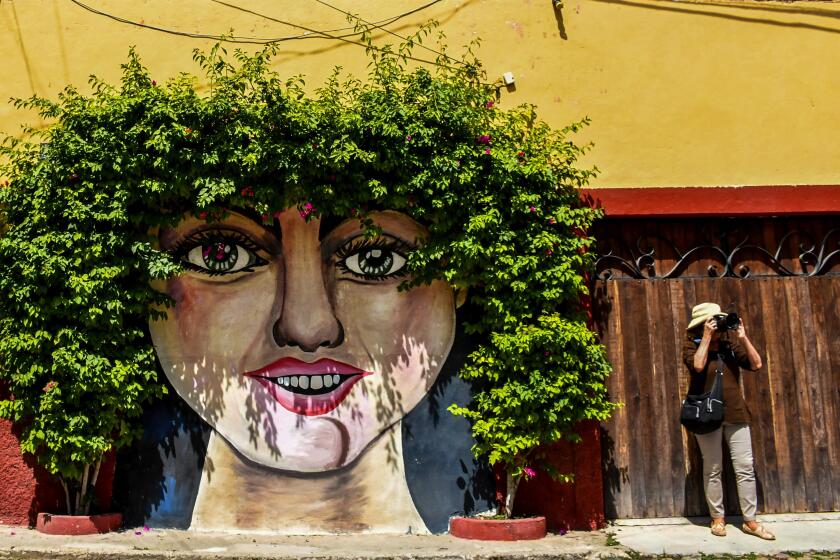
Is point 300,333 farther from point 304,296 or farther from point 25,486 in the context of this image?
point 25,486

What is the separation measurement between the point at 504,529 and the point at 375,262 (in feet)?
7.07

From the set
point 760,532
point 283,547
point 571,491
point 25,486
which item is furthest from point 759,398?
point 25,486

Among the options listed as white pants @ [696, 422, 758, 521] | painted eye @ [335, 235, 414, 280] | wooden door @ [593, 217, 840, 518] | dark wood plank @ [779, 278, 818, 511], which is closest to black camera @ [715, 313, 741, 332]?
wooden door @ [593, 217, 840, 518]

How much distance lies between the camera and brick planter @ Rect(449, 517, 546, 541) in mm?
5605

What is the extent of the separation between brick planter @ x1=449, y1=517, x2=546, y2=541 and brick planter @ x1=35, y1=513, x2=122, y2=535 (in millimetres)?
2532

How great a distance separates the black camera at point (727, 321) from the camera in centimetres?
575

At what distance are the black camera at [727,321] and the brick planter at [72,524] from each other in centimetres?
456

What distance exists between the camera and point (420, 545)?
556cm

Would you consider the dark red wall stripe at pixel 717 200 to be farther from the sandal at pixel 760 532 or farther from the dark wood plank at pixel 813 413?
the sandal at pixel 760 532

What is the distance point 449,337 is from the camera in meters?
6.09

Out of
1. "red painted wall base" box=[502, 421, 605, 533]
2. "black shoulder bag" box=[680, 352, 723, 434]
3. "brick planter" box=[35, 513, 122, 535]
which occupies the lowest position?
"brick planter" box=[35, 513, 122, 535]

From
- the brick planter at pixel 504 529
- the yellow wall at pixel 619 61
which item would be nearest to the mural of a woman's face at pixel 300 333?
the brick planter at pixel 504 529

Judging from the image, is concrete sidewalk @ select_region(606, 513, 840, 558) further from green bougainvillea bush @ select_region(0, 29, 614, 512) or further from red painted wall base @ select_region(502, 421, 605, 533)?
green bougainvillea bush @ select_region(0, 29, 614, 512)

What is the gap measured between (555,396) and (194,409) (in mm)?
2657
